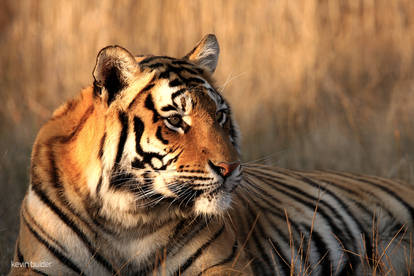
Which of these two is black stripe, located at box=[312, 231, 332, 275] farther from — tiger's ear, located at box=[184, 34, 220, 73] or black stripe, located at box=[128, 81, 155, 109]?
black stripe, located at box=[128, 81, 155, 109]

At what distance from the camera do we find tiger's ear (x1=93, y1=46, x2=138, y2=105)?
260 centimetres

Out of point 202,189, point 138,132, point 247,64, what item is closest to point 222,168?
point 202,189

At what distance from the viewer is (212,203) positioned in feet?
8.57

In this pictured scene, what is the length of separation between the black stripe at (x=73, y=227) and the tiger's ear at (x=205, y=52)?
100 centimetres

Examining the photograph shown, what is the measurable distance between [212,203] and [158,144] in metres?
0.34

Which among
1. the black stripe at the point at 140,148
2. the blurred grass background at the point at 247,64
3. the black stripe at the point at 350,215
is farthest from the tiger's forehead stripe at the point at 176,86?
the blurred grass background at the point at 247,64

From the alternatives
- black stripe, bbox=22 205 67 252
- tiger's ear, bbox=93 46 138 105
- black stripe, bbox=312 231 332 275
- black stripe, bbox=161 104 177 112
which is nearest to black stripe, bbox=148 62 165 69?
tiger's ear, bbox=93 46 138 105

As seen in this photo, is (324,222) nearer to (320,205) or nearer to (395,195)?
(320,205)

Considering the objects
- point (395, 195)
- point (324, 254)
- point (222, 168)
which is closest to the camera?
point (222, 168)

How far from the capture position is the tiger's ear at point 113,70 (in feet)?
8.53

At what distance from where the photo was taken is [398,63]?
687 centimetres

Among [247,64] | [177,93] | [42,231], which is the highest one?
[247,64]

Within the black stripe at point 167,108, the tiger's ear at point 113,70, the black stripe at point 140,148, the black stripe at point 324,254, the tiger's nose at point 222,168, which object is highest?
the tiger's ear at point 113,70

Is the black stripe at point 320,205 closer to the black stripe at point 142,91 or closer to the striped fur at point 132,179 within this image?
the striped fur at point 132,179
